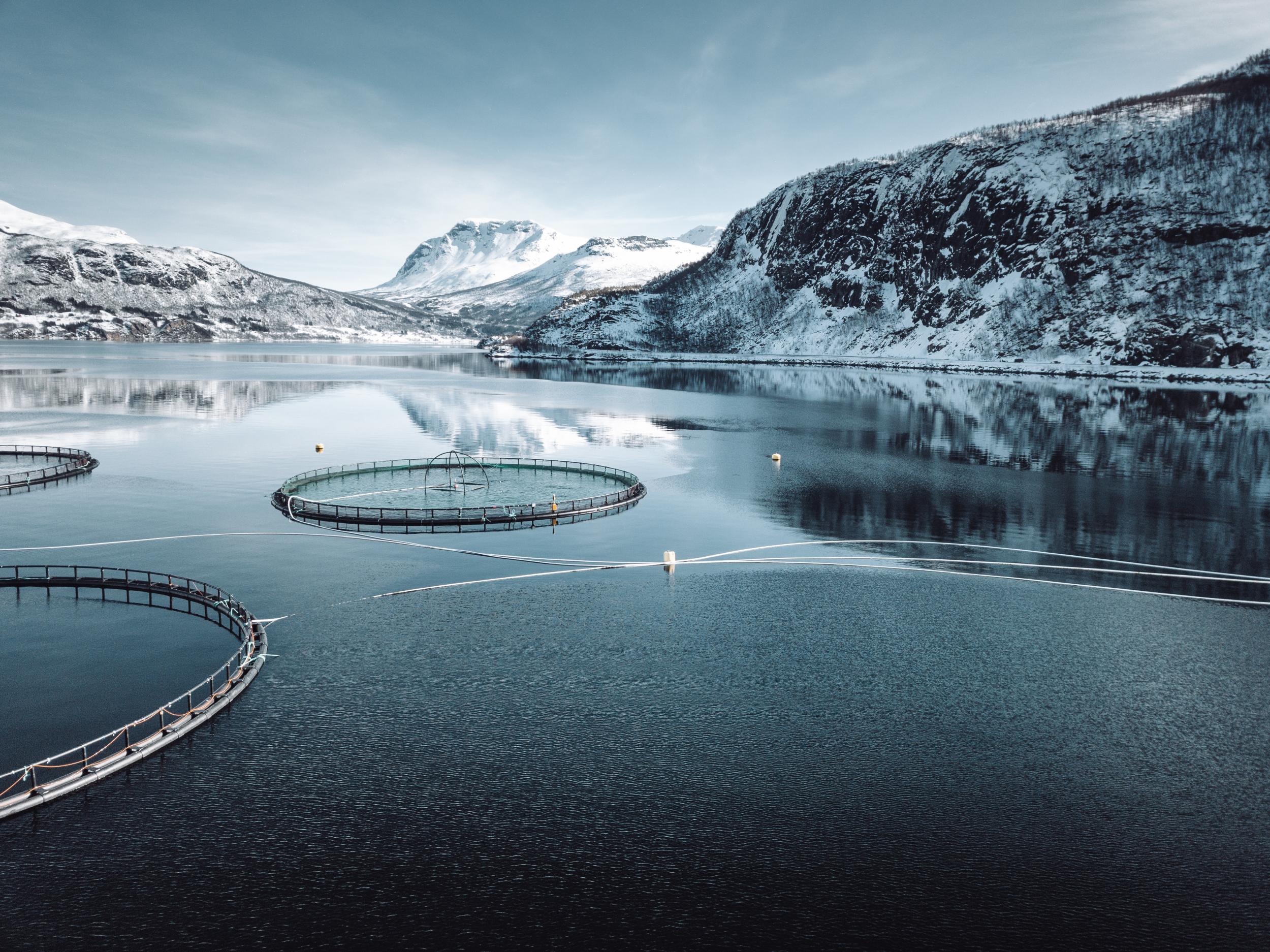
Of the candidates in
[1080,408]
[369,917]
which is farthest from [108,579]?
[1080,408]

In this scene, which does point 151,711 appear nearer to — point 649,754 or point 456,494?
point 649,754

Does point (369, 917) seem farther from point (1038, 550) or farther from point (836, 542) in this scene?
point (1038, 550)

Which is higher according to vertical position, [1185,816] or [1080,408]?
[1080,408]

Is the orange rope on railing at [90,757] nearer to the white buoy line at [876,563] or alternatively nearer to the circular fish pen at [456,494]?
the white buoy line at [876,563]

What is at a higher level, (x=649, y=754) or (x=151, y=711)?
(x=151, y=711)

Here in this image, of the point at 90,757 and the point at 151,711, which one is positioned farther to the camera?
the point at 151,711

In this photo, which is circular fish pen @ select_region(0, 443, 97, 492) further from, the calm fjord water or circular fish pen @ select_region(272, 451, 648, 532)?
circular fish pen @ select_region(272, 451, 648, 532)

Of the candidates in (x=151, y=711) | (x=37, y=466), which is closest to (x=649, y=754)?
(x=151, y=711)

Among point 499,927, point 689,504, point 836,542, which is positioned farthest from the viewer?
point 689,504
